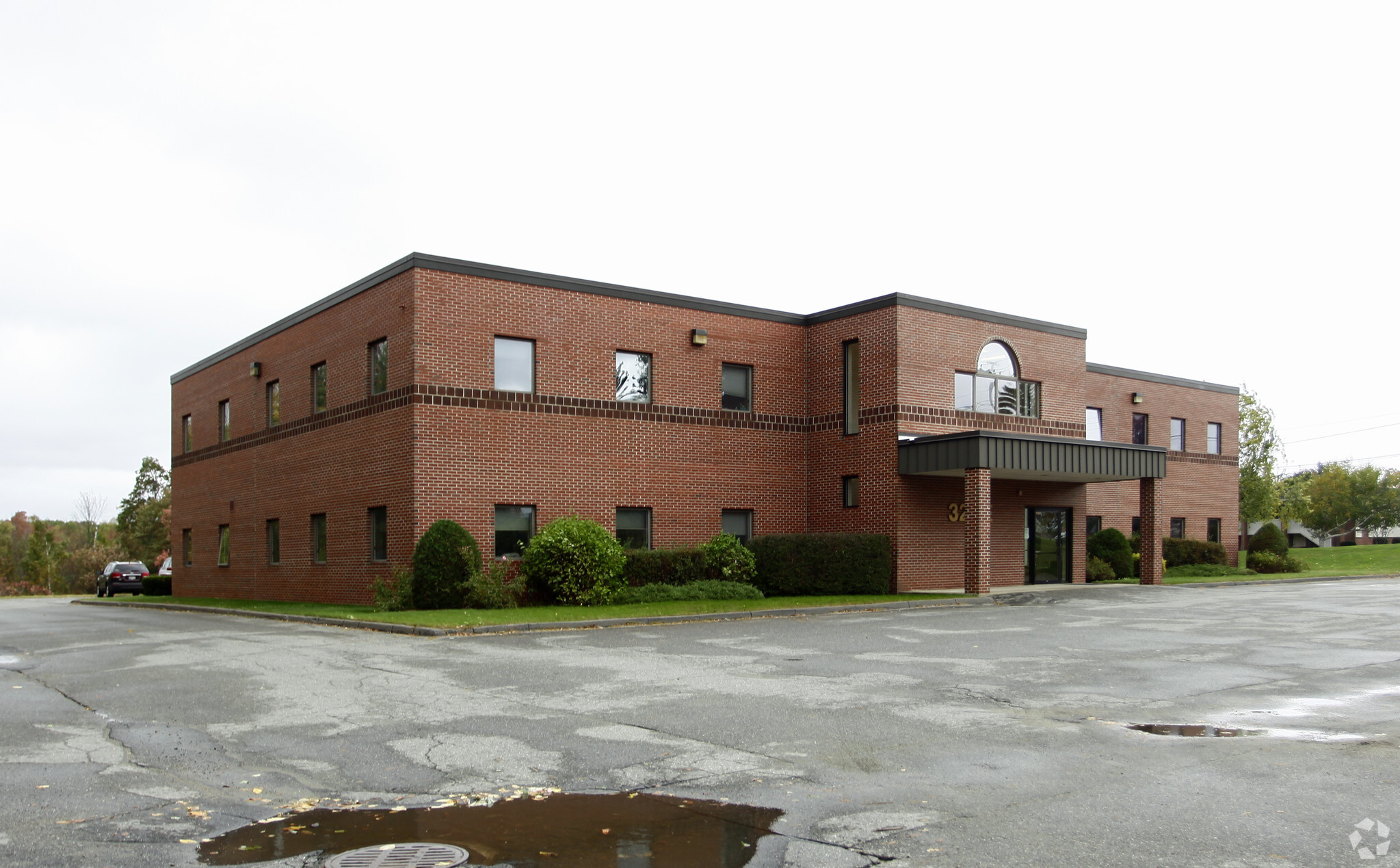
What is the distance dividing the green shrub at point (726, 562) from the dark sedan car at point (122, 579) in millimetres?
27579

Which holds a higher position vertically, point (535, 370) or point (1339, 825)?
point (535, 370)

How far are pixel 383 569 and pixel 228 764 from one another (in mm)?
17254

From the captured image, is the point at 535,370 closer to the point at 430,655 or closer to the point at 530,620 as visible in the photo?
the point at 530,620

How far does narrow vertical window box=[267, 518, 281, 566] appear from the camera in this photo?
30.2m

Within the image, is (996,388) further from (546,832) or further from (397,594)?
(546,832)

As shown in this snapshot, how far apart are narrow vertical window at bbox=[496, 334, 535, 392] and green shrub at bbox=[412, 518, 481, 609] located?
12.3 feet

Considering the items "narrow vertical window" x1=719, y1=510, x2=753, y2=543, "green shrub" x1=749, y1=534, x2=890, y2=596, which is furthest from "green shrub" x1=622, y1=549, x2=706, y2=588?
"narrow vertical window" x1=719, y1=510, x2=753, y2=543

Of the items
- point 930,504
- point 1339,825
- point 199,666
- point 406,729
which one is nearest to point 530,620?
point 199,666

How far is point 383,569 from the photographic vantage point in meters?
24.7

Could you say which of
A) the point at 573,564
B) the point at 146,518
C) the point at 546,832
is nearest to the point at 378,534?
the point at 573,564

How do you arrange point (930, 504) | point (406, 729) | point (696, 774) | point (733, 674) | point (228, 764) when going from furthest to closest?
point (930, 504) → point (733, 674) → point (406, 729) → point (228, 764) → point (696, 774)

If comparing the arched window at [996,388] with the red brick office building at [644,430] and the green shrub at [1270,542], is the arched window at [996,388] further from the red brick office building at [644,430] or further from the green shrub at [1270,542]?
the green shrub at [1270,542]

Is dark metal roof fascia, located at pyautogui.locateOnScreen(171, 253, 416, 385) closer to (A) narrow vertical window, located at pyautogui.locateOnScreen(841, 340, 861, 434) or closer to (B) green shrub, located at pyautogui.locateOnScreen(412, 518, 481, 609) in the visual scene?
(B) green shrub, located at pyautogui.locateOnScreen(412, 518, 481, 609)

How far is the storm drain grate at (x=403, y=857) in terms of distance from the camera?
5.42 meters
